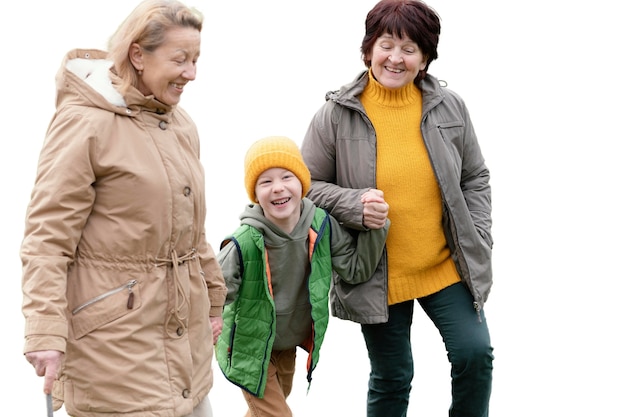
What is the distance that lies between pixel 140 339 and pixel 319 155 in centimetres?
142

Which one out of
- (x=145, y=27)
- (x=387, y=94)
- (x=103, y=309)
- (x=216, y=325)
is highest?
(x=145, y=27)

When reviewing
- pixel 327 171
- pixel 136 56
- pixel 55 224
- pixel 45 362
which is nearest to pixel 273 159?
pixel 327 171

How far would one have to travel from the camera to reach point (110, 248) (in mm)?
4367

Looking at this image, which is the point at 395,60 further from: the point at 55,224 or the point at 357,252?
the point at 55,224

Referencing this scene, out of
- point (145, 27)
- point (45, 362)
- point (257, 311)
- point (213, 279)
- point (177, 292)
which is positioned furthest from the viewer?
point (257, 311)

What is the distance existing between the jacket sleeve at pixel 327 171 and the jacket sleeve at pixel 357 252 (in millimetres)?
53

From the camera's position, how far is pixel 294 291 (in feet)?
17.4

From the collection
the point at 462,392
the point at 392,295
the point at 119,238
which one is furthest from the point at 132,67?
the point at 462,392

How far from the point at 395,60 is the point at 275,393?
1589 mm

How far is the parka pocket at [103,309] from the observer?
4.34 m

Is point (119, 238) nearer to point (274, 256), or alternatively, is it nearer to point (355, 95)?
point (274, 256)

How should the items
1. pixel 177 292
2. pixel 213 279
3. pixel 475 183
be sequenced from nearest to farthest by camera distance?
pixel 177 292 → pixel 213 279 → pixel 475 183

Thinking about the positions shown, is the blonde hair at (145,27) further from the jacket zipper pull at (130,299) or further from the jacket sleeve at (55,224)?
the jacket zipper pull at (130,299)

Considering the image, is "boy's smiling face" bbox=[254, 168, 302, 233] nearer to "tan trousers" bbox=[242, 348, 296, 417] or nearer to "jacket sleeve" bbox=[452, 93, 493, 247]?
"tan trousers" bbox=[242, 348, 296, 417]
